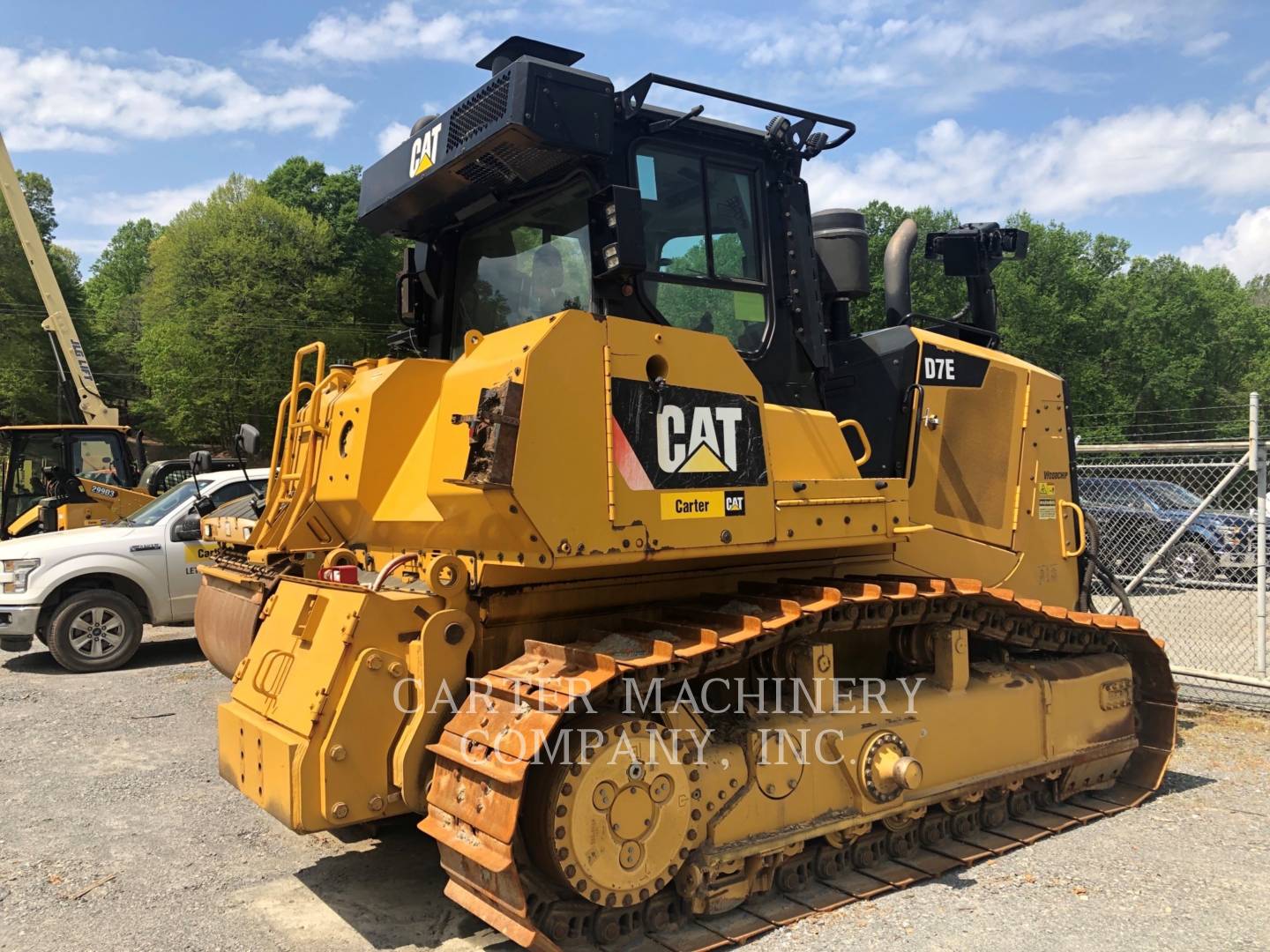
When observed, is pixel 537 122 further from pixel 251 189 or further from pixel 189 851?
pixel 251 189

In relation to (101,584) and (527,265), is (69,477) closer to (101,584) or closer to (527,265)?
(101,584)

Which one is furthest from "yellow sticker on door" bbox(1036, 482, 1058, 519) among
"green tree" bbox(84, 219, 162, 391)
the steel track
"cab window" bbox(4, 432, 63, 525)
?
"green tree" bbox(84, 219, 162, 391)

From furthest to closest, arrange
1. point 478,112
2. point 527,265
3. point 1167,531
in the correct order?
point 1167,531 → point 527,265 → point 478,112

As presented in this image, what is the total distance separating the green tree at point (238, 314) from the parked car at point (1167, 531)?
24.8 m

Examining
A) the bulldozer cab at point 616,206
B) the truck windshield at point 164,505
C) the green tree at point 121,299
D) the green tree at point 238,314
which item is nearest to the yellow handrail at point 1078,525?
the bulldozer cab at point 616,206

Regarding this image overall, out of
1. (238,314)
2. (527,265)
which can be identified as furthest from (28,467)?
(238,314)

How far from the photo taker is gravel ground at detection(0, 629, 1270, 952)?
3.86 m

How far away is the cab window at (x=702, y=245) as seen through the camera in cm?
440

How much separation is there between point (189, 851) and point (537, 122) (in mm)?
3947

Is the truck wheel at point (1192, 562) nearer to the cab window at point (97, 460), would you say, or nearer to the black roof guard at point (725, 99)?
the black roof guard at point (725, 99)

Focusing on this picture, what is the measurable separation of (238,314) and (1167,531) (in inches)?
1097

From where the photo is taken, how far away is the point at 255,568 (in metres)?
5.04

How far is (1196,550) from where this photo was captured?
934 centimetres

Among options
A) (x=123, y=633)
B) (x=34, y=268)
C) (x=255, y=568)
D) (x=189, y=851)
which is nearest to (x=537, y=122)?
(x=255, y=568)
